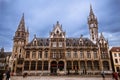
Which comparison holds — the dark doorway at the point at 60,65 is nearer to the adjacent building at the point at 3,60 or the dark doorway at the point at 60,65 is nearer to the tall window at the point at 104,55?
Answer: the tall window at the point at 104,55

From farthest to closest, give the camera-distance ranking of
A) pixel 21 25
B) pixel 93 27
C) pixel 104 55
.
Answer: pixel 21 25 → pixel 93 27 → pixel 104 55

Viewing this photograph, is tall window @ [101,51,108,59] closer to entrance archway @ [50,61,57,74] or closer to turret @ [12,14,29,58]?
entrance archway @ [50,61,57,74]

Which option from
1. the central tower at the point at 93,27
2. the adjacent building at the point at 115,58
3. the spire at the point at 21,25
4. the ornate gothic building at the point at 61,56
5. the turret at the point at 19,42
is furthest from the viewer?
the spire at the point at 21,25

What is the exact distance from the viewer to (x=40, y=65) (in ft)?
151

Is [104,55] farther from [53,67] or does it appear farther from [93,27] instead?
[53,67]

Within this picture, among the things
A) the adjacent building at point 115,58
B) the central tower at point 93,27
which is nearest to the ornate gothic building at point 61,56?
the central tower at point 93,27

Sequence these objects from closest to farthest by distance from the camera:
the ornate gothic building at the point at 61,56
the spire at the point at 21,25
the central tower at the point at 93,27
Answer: the ornate gothic building at the point at 61,56 < the central tower at the point at 93,27 < the spire at the point at 21,25

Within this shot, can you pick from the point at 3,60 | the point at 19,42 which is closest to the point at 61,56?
the point at 19,42

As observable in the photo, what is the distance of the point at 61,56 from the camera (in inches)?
1849

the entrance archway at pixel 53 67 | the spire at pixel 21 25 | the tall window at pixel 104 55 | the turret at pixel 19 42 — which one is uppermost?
the spire at pixel 21 25

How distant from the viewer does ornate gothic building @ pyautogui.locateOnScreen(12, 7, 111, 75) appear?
45719 mm

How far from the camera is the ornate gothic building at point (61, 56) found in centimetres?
4572

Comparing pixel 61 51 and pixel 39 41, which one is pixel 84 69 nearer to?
pixel 61 51

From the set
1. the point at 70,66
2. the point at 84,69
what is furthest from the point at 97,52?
the point at 70,66
